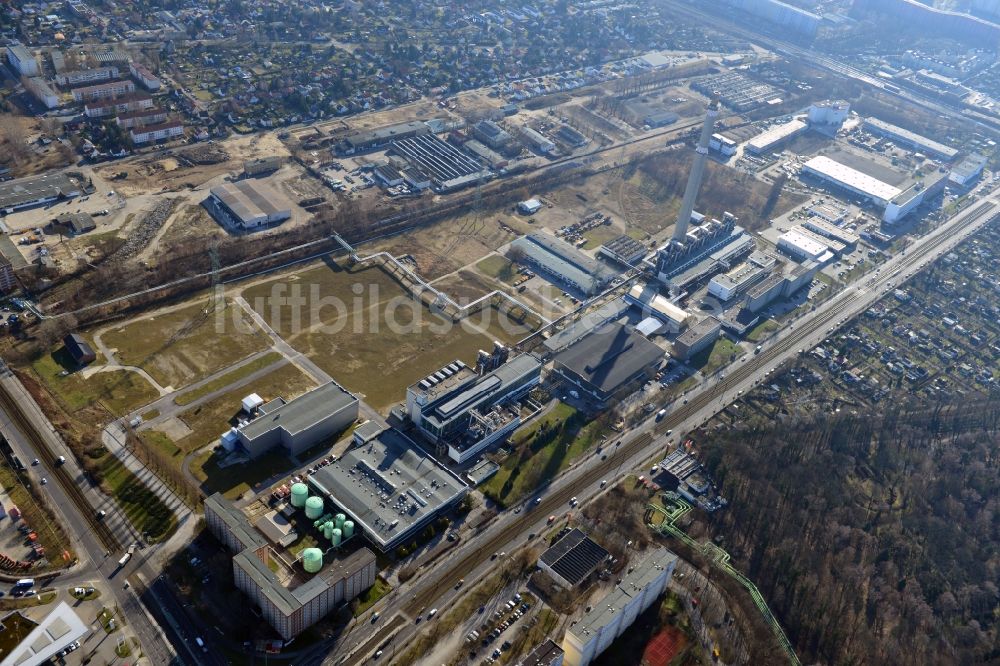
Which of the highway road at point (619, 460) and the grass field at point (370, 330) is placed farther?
the grass field at point (370, 330)

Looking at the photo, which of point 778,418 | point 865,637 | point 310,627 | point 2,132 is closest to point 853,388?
point 778,418

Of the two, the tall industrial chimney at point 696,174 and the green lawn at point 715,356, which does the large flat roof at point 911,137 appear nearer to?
the tall industrial chimney at point 696,174

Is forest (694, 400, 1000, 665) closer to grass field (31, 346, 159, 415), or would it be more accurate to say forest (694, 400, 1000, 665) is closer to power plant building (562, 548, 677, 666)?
power plant building (562, 548, 677, 666)

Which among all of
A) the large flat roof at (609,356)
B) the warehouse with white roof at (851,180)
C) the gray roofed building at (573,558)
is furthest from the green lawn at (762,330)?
the warehouse with white roof at (851,180)

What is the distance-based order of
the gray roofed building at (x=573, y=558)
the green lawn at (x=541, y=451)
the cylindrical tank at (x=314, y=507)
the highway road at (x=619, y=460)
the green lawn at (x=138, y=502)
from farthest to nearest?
1. the green lawn at (x=541, y=451)
2. the cylindrical tank at (x=314, y=507)
3. the gray roofed building at (x=573, y=558)
4. the green lawn at (x=138, y=502)
5. the highway road at (x=619, y=460)

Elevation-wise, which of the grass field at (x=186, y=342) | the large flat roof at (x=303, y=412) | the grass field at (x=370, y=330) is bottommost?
the grass field at (x=370, y=330)

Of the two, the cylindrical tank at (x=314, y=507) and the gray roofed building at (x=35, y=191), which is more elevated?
the cylindrical tank at (x=314, y=507)
